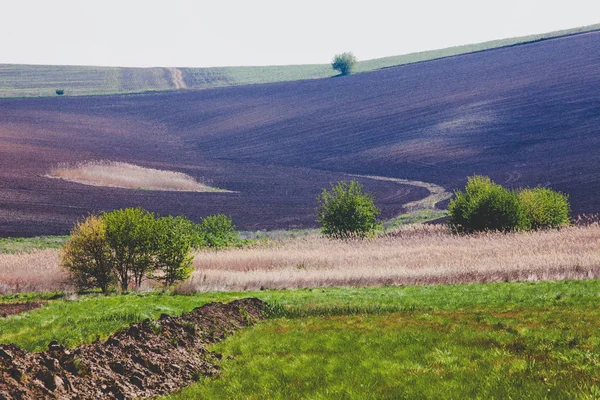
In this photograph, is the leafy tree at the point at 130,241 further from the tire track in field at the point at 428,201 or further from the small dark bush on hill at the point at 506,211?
the tire track in field at the point at 428,201

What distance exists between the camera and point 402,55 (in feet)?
650

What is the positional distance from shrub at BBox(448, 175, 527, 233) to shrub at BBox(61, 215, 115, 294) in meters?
29.5

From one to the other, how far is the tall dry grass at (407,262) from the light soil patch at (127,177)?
128ft

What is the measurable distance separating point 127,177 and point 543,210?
A: 181 ft

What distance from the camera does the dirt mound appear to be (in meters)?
12.3

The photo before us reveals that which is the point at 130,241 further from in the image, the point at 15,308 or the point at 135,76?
the point at 135,76

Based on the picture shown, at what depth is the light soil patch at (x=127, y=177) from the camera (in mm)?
83750

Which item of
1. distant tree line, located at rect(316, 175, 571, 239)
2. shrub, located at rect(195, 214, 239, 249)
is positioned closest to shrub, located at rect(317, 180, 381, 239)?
distant tree line, located at rect(316, 175, 571, 239)

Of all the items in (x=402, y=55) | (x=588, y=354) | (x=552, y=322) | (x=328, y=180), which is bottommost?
(x=328, y=180)

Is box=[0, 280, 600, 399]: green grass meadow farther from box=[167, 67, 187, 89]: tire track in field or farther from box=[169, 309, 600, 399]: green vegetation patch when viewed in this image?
box=[167, 67, 187, 89]: tire track in field

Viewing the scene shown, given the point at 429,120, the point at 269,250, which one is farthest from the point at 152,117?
the point at 269,250

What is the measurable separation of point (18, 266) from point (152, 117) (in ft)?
339

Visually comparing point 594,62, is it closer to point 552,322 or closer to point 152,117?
point 152,117

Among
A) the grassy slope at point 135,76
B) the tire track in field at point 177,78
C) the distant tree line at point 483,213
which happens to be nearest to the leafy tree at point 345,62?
the grassy slope at point 135,76
